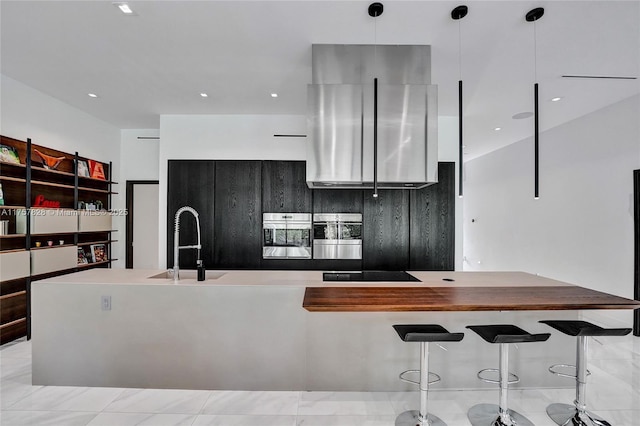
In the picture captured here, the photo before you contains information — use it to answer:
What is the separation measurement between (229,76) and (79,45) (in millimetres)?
1332

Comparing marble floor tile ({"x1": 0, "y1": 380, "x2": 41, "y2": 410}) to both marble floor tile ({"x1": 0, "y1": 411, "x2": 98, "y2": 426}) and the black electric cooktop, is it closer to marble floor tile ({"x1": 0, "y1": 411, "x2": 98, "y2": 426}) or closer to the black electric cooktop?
marble floor tile ({"x1": 0, "y1": 411, "x2": 98, "y2": 426})

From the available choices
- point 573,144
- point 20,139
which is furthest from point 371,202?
point 20,139

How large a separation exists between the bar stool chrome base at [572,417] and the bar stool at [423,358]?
86 centimetres

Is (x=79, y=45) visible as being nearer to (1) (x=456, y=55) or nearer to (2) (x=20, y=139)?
(2) (x=20, y=139)

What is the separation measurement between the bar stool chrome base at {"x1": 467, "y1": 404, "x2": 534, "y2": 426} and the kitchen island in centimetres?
28

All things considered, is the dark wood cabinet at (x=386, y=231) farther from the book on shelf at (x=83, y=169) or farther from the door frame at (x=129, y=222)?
the book on shelf at (x=83, y=169)

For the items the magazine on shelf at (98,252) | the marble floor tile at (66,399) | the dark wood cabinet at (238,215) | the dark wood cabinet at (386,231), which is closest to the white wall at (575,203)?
the dark wood cabinet at (386,231)

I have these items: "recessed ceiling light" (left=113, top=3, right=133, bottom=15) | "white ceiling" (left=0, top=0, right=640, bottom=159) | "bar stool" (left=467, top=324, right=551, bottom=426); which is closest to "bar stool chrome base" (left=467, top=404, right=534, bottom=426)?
"bar stool" (left=467, top=324, right=551, bottom=426)

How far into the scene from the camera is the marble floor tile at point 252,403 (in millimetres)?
2344

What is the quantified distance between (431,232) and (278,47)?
3.18 meters

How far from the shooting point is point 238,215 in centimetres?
459

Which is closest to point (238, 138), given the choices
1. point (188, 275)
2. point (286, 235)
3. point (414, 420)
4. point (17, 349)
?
point (286, 235)

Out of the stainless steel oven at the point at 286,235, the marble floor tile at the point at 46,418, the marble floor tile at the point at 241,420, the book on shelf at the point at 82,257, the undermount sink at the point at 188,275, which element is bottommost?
the marble floor tile at the point at 241,420

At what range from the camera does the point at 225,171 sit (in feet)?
15.2
